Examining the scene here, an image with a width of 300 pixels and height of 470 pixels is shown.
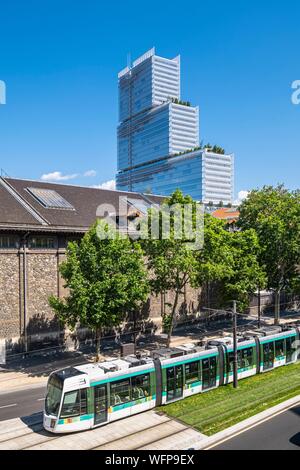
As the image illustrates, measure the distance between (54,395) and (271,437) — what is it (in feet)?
31.1

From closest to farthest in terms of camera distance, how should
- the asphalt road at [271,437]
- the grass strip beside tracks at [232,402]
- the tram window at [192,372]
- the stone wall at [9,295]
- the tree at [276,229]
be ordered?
the asphalt road at [271,437]
the grass strip beside tracks at [232,402]
the tram window at [192,372]
the stone wall at [9,295]
the tree at [276,229]

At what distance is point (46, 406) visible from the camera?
18.6 metres

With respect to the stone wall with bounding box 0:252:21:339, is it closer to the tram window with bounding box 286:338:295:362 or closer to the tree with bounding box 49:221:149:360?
the tree with bounding box 49:221:149:360

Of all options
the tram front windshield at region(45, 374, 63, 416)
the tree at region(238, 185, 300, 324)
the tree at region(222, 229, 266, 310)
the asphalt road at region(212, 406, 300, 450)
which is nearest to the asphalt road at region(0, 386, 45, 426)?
the tram front windshield at region(45, 374, 63, 416)

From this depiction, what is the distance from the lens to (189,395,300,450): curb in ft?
55.8

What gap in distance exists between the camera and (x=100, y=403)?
1898 cm

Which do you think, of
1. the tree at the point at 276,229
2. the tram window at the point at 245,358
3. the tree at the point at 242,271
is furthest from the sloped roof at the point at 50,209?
the tram window at the point at 245,358

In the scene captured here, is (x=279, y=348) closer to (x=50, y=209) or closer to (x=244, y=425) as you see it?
(x=244, y=425)

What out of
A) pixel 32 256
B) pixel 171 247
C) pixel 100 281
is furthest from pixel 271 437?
pixel 32 256

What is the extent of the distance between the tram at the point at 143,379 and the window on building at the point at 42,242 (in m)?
15.5

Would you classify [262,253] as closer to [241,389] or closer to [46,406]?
[241,389]

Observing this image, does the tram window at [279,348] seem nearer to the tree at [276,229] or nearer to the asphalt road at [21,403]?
the tree at [276,229]

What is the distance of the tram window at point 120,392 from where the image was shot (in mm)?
19531

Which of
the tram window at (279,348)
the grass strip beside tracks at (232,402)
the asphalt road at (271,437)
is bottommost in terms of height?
the grass strip beside tracks at (232,402)
